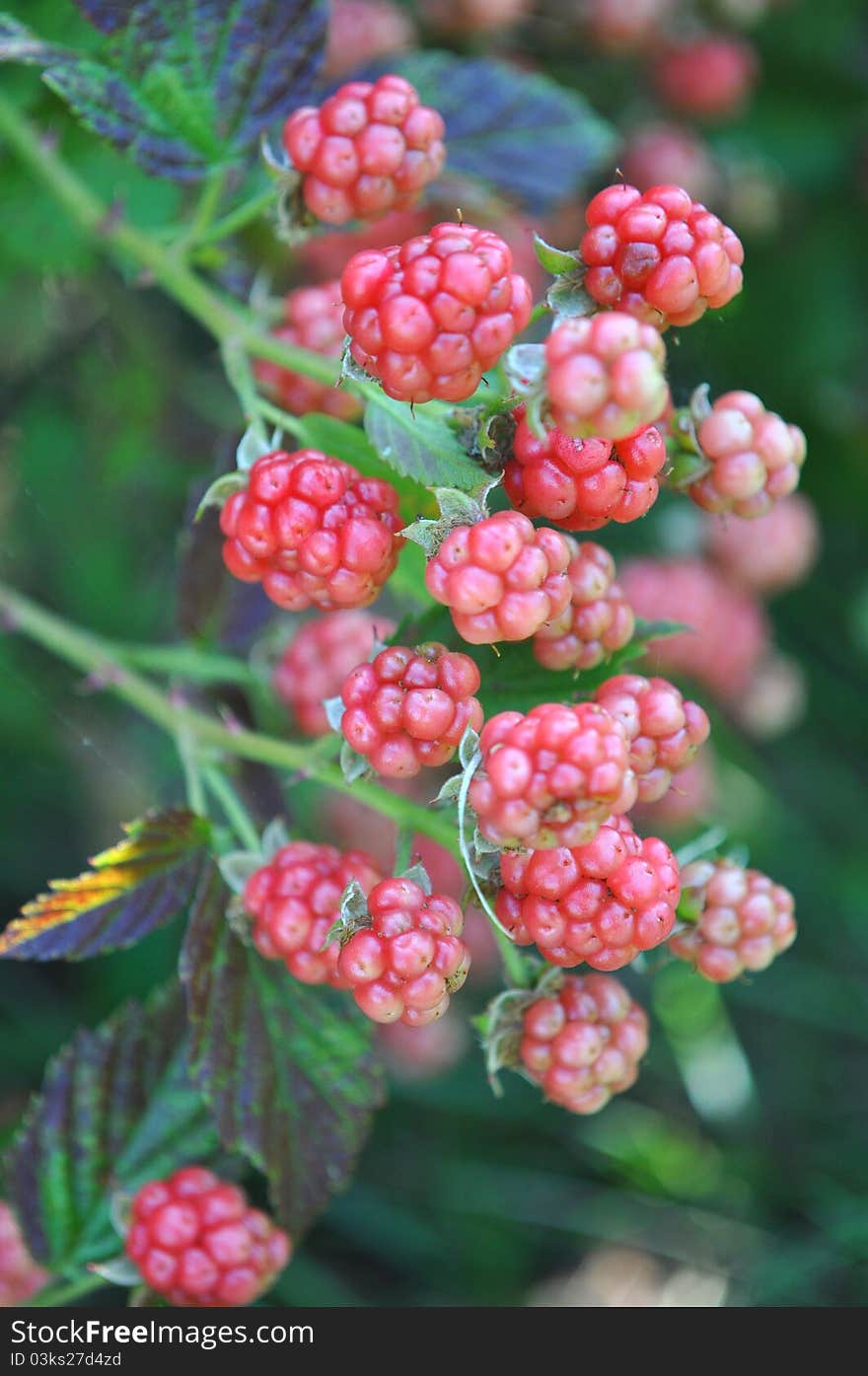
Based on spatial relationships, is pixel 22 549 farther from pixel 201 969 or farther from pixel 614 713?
pixel 614 713

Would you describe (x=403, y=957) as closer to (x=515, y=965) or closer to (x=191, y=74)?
(x=515, y=965)

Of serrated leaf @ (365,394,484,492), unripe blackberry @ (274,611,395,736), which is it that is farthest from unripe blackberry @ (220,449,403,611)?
unripe blackberry @ (274,611,395,736)

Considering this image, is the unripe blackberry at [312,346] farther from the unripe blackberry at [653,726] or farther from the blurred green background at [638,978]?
the blurred green background at [638,978]

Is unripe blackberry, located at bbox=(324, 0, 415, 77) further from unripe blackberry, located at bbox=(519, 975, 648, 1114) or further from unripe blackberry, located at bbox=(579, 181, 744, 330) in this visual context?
unripe blackberry, located at bbox=(519, 975, 648, 1114)

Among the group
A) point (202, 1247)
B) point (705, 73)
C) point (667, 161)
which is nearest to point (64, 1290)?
point (202, 1247)

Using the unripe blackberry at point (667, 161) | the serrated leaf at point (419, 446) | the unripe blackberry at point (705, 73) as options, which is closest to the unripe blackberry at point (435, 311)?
the serrated leaf at point (419, 446)
